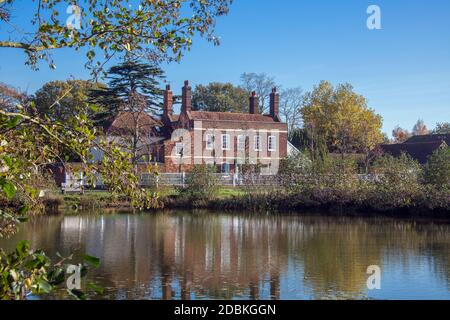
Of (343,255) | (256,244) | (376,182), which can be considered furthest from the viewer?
(376,182)

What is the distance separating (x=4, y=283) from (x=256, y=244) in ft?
51.0

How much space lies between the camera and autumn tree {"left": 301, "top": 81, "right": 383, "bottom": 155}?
188 ft

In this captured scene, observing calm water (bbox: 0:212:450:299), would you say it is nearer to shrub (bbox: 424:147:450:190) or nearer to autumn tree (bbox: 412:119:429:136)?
shrub (bbox: 424:147:450:190)

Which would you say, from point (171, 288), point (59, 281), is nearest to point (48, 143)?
point (59, 281)

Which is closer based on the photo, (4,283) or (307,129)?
(4,283)

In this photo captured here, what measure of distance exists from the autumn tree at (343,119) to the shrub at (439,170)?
2603 cm

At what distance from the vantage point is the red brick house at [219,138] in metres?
47.3

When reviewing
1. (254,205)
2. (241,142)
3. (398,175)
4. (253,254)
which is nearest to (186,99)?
(241,142)

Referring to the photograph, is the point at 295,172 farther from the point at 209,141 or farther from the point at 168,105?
the point at 168,105

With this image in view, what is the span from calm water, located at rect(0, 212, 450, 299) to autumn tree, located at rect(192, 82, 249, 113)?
126 feet

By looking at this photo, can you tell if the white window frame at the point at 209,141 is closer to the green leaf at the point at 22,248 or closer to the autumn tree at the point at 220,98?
the autumn tree at the point at 220,98

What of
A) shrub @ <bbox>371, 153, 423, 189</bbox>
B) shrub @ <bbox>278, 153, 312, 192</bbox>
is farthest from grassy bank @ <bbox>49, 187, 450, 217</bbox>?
shrub @ <bbox>371, 153, 423, 189</bbox>

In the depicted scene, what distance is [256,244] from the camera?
1939 cm

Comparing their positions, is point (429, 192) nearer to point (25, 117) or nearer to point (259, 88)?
point (25, 117)
